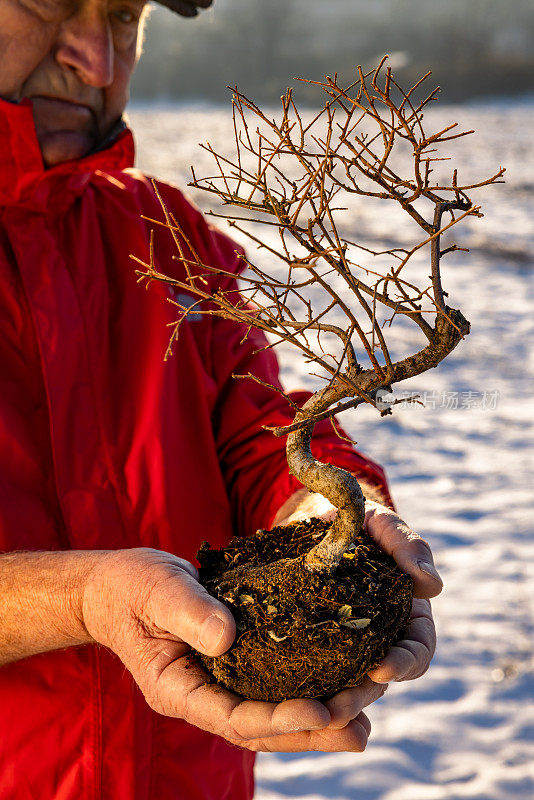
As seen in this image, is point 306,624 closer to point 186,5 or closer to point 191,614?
point 191,614

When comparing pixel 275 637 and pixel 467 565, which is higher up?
pixel 275 637

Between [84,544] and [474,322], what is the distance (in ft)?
18.5

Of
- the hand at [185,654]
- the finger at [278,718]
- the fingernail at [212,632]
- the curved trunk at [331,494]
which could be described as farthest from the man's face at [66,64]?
the finger at [278,718]

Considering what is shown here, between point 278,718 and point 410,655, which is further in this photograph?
point 410,655

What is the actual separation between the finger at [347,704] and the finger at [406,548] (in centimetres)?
22

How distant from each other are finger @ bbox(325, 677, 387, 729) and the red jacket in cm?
52

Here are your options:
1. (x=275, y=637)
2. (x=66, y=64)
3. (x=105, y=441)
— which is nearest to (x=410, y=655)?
(x=275, y=637)

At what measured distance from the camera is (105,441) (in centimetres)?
168

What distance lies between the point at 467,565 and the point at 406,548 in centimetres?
238

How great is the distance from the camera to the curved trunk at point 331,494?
1.29 metres

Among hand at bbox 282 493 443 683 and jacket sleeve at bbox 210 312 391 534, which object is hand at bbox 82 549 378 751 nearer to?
A: hand at bbox 282 493 443 683

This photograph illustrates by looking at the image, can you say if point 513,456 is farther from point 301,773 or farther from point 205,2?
point 205,2

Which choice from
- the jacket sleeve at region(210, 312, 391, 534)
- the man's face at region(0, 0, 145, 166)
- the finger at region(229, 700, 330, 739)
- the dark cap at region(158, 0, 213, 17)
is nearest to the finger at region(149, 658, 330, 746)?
the finger at region(229, 700, 330, 739)

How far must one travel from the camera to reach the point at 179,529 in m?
1.75
